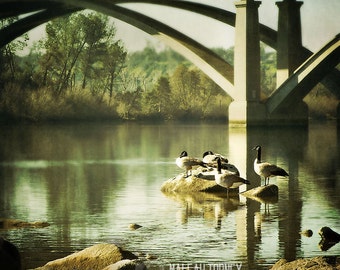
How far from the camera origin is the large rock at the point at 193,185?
16719 millimetres

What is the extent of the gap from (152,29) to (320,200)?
40.9 meters

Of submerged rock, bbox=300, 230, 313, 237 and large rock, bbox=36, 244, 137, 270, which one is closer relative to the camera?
large rock, bbox=36, 244, 137, 270

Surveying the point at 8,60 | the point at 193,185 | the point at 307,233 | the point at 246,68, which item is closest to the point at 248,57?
the point at 246,68

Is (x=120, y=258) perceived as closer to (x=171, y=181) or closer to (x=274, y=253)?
(x=274, y=253)

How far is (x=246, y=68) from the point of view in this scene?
5734cm

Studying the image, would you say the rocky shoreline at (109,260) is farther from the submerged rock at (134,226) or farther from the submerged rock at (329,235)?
the submerged rock at (134,226)

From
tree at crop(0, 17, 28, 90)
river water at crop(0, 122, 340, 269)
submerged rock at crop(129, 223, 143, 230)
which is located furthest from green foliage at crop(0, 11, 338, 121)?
submerged rock at crop(129, 223, 143, 230)

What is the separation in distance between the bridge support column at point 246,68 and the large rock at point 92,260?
46776mm

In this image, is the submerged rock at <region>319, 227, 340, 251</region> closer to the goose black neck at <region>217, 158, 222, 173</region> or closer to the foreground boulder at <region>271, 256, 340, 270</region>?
the foreground boulder at <region>271, 256, 340, 270</region>

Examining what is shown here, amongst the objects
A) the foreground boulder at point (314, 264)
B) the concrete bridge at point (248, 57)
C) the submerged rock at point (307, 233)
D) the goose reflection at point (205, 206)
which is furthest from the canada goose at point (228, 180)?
the concrete bridge at point (248, 57)

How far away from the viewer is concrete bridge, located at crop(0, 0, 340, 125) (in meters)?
55.0

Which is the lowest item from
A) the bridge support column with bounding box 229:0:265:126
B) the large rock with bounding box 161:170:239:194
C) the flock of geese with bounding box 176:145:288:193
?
the large rock with bounding box 161:170:239:194

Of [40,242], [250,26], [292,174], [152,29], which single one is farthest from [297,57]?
[40,242]

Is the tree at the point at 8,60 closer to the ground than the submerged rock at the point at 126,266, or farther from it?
farther from it
